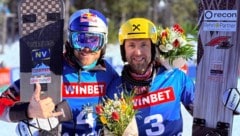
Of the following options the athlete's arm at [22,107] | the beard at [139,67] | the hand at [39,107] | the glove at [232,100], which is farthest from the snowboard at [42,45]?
the glove at [232,100]

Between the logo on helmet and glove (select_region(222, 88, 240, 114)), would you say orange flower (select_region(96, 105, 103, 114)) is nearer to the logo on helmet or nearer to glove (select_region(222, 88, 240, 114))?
the logo on helmet

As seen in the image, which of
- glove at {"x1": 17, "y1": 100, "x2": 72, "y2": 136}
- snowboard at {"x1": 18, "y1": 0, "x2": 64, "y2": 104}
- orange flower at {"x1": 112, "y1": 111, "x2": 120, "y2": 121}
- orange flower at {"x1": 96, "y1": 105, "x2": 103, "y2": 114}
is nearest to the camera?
orange flower at {"x1": 112, "y1": 111, "x2": 120, "y2": 121}

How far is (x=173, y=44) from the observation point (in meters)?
3.34

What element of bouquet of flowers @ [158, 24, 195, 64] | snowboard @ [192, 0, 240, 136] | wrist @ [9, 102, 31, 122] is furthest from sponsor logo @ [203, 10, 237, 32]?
wrist @ [9, 102, 31, 122]

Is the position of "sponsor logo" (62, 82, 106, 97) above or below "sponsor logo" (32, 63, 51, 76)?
below

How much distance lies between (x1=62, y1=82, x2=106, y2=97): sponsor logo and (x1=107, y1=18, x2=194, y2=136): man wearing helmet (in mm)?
73

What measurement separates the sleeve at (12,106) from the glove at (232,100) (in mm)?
1421

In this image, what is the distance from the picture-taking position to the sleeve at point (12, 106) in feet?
9.27

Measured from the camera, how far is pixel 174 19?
5128 centimetres

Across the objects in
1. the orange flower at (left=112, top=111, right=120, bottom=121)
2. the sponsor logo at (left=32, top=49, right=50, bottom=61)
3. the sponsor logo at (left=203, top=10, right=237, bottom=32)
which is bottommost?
the orange flower at (left=112, top=111, right=120, bottom=121)

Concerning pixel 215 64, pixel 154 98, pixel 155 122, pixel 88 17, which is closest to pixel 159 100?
pixel 154 98

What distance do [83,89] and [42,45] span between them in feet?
1.55

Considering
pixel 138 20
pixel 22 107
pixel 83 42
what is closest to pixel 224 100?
pixel 138 20

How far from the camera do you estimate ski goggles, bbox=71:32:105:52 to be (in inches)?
120
